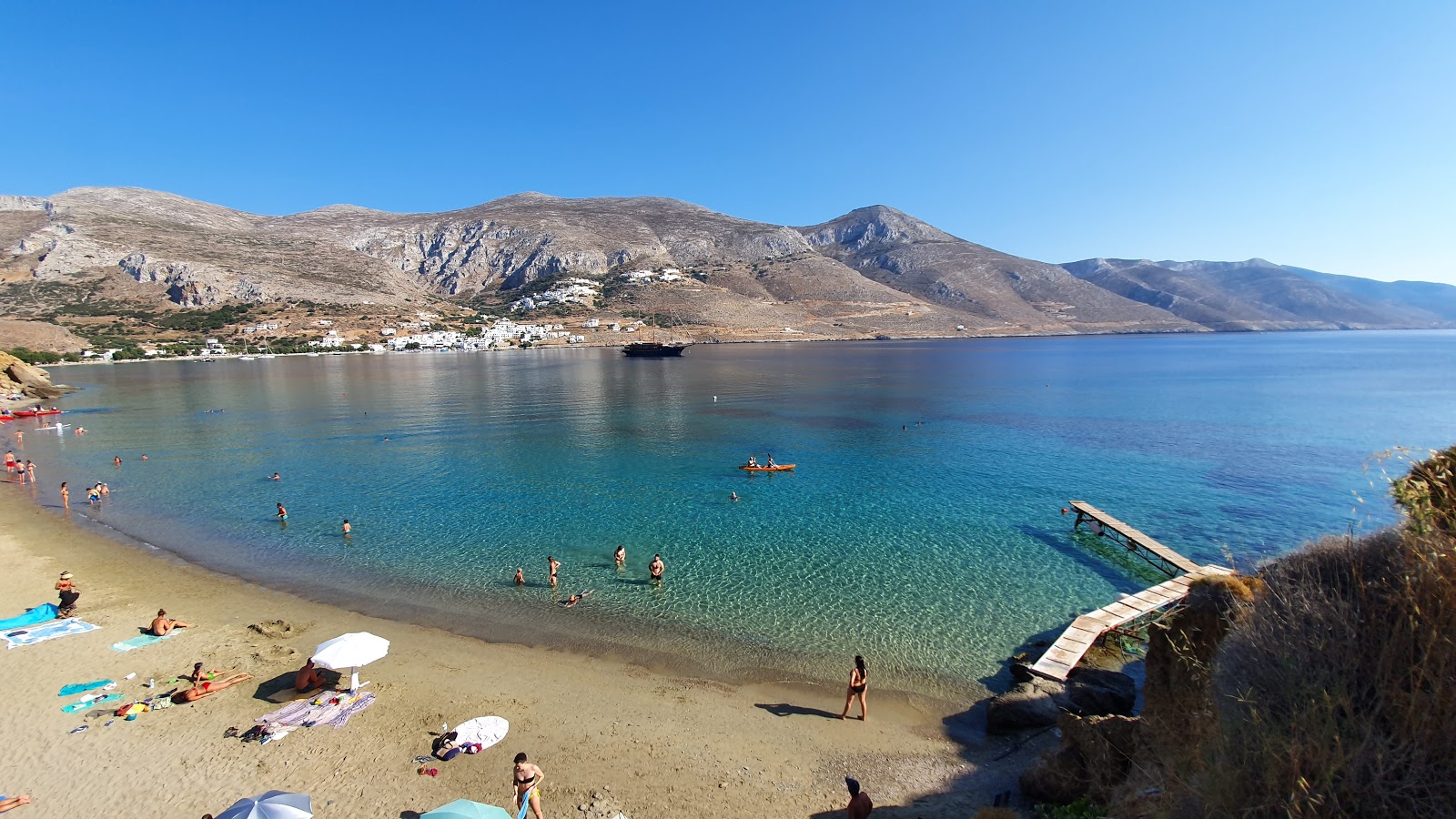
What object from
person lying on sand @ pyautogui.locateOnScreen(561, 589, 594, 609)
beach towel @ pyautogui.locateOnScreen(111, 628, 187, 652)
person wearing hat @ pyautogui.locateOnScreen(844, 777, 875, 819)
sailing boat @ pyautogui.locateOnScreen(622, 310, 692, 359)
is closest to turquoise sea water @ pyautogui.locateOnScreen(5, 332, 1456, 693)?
person lying on sand @ pyautogui.locateOnScreen(561, 589, 594, 609)

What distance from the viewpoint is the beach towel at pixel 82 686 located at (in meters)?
12.3

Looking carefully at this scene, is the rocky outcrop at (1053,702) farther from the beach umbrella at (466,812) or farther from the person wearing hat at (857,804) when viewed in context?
the beach umbrella at (466,812)

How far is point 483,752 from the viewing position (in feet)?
35.2

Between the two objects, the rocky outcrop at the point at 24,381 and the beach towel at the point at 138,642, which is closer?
the beach towel at the point at 138,642

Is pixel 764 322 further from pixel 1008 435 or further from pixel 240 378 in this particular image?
pixel 1008 435

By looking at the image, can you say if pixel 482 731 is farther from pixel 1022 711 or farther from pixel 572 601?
pixel 1022 711

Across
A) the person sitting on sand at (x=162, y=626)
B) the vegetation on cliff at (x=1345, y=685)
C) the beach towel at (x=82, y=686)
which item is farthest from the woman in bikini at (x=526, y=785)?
the person sitting on sand at (x=162, y=626)

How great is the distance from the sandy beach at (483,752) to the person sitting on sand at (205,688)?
174mm

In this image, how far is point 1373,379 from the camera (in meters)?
76.4

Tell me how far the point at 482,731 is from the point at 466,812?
9.85 ft

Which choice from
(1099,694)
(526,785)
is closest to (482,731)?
(526,785)

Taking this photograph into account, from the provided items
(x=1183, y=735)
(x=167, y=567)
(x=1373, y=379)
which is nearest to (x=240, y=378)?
(x=167, y=567)

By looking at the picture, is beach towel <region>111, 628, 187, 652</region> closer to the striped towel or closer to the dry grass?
the striped towel

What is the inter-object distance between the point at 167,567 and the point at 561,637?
15.2 metres
